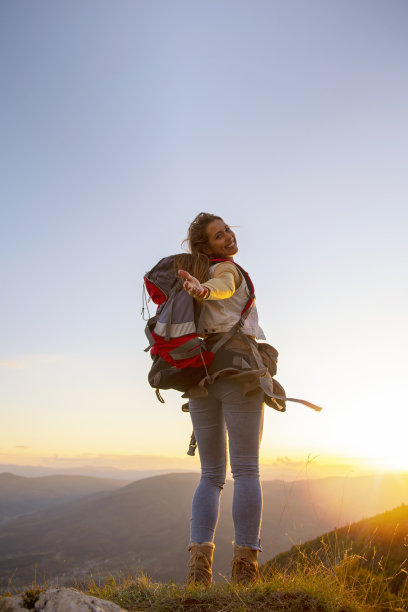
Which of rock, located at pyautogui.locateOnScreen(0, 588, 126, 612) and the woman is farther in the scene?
the woman

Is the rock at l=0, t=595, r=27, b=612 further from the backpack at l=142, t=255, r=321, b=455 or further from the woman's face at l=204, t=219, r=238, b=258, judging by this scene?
the woman's face at l=204, t=219, r=238, b=258

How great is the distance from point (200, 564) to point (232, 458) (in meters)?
0.81

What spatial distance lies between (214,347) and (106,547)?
184 m

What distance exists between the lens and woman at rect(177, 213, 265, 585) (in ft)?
10.0

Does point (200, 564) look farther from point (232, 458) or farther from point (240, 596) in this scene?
point (232, 458)

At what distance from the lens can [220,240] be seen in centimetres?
370

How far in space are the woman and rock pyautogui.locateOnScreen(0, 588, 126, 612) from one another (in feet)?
3.77

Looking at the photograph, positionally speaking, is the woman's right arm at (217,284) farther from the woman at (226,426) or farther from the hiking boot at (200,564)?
the hiking boot at (200,564)

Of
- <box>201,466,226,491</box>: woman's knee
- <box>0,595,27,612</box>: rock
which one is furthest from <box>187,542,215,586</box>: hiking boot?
<box>0,595,27,612</box>: rock

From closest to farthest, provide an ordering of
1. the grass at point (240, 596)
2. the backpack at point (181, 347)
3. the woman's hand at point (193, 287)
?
the grass at point (240, 596)
the woman's hand at point (193, 287)
the backpack at point (181, 347)

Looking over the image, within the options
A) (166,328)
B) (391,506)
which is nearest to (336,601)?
(166,328)

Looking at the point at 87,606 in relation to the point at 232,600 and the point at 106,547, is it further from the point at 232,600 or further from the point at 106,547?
the point at 106,547

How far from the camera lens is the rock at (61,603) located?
2020 millimetres

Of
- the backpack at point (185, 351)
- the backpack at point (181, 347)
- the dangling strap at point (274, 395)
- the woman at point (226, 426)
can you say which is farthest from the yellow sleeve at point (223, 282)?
the dangling strap at point (274, 395)
